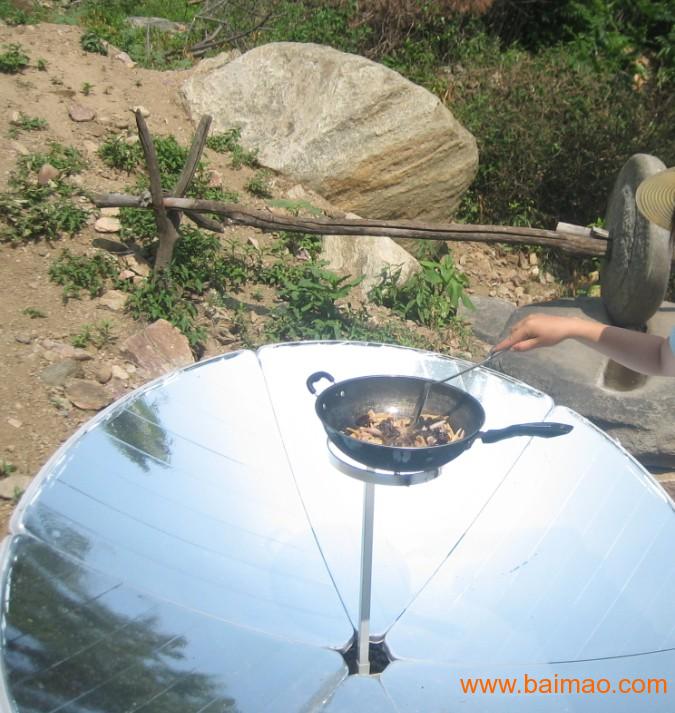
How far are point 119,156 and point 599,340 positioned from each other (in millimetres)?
3805

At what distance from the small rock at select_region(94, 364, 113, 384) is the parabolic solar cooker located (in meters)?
1.42

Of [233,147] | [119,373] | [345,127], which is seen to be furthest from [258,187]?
[119,373]

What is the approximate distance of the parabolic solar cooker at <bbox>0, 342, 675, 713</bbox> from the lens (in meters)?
1.84

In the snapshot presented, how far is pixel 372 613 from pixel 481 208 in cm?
497

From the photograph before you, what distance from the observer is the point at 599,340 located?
2271mm

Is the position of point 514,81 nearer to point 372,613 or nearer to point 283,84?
point 283,84

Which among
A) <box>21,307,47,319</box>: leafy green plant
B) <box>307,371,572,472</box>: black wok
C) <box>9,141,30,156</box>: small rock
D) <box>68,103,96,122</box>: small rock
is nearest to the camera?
<box>307,371,572,472</box>: black wok

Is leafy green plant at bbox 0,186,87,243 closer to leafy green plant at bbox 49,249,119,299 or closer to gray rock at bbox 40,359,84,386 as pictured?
leafy green plant at bbox 49,249,119,299

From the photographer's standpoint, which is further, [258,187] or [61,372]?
[258,187]

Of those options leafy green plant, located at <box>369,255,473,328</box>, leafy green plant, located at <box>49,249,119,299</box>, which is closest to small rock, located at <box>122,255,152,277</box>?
leafy green plant, located at <box>49,249,119,299</box>

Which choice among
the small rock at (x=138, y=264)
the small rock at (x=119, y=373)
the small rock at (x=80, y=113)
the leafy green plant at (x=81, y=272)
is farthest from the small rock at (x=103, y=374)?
the small rock at (x=80, y=113)

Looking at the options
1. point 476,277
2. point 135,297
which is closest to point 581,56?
point 476,277

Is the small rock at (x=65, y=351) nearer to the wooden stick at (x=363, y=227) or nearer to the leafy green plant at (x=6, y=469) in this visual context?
the leafy green plant at (x=6, y=469)

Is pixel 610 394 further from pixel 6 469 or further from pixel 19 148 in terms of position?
pixel 19 148
